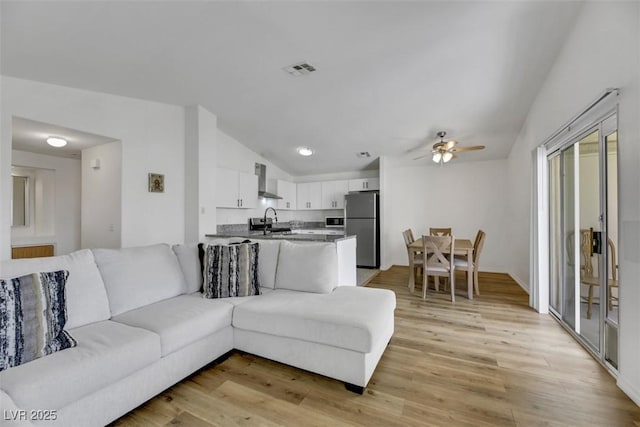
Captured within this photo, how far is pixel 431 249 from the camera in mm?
3850

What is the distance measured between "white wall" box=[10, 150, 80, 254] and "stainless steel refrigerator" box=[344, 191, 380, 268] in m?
4.96

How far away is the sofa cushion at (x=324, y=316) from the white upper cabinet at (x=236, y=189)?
2636 millimetres

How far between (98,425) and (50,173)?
475 cm

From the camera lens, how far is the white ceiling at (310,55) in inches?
87.7

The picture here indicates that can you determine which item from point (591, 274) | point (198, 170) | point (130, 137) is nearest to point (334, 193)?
point (198, 170)

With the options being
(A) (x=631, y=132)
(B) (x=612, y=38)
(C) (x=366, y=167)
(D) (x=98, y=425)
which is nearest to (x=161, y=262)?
(D) (x=98, y=425)

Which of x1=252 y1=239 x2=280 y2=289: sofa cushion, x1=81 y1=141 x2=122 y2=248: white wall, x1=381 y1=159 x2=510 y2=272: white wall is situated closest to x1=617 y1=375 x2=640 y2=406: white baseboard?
x1=252 y1=239 x2=280 y2=289: sofa cushion

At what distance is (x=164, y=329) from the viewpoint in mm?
1783

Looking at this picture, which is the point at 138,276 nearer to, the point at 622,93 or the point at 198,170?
the point at 198,170

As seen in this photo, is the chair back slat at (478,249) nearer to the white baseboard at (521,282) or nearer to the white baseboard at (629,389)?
the white baseboard at (521,282)

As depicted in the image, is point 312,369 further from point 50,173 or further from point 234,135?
point 50,173

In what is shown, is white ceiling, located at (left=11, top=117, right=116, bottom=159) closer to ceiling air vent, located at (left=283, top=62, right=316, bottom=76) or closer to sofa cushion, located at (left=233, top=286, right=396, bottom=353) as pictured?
ceiling air vent, located at (left=283, top=62, right=316, bottom=76)

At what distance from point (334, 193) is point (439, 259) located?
10.3ft

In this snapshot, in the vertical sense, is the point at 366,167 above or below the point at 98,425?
above
